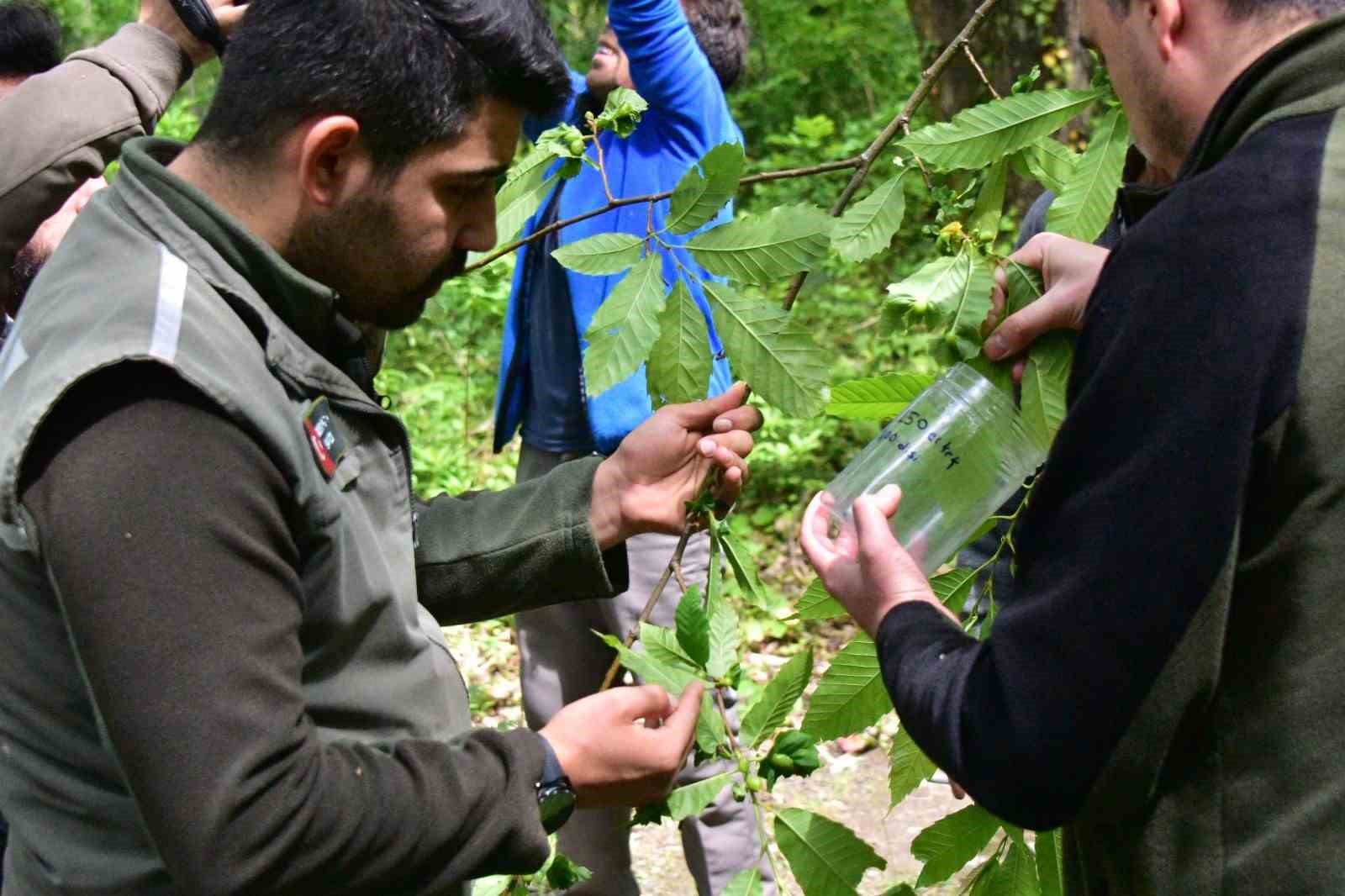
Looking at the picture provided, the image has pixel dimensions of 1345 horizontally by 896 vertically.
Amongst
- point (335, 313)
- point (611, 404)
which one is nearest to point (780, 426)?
point (611, 404)

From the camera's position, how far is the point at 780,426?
19.7 ft

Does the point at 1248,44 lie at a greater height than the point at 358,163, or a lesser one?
lesser

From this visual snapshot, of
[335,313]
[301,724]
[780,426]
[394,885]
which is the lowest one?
[780,426]

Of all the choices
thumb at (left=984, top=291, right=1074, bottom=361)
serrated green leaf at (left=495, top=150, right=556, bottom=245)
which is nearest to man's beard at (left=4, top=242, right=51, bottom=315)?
serrated green leaf at (left=495, top=150, right=556, bottom=245)

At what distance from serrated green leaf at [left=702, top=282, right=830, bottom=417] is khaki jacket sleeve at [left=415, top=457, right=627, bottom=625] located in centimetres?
29

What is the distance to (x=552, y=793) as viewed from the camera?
1.39 m

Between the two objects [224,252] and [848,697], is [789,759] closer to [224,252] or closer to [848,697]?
[848,697]

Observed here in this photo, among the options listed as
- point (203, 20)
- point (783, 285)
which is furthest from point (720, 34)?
point (783, 285)

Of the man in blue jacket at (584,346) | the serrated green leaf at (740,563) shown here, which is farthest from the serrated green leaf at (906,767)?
the man in blue jacket at (584,346)

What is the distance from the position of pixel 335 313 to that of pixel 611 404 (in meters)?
1.68

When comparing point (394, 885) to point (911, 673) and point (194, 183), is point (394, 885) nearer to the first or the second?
point (911, 673)

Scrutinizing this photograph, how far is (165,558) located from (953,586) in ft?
3.59

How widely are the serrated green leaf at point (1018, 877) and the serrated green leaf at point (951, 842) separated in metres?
0.04

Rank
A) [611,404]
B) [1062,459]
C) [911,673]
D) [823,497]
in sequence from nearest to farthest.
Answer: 1. [1062,459]
2. [911,673]
3. [823,497]
4. [611,404]
